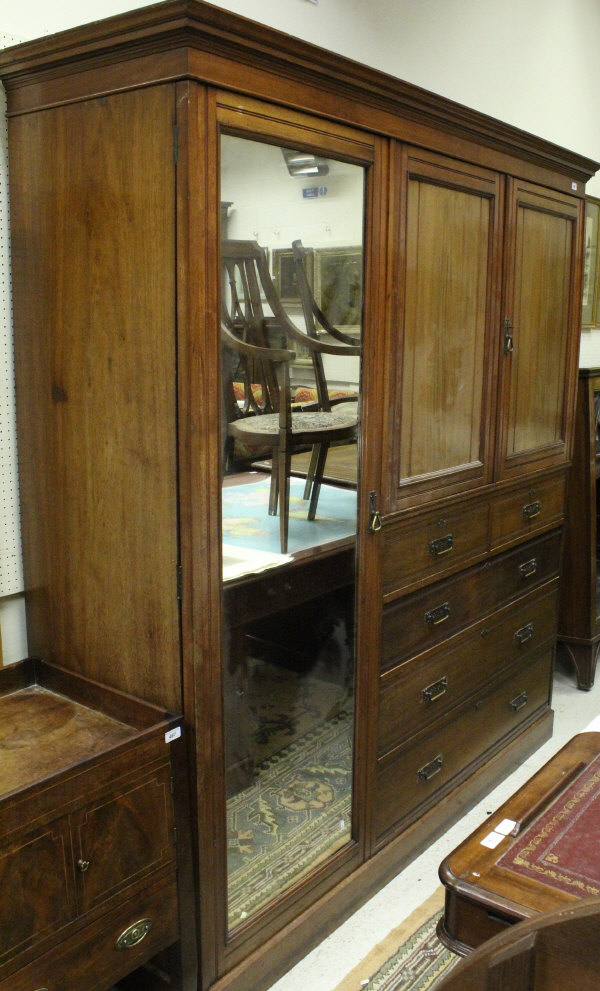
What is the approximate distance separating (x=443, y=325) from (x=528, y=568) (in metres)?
1.02

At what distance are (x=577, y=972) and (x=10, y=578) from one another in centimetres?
160

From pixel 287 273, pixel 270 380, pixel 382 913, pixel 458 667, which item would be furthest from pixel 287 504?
pixel 382 913

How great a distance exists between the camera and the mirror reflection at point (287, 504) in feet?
5.70

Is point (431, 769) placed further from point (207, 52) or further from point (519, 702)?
point (207, 52)

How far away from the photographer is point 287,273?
186cm

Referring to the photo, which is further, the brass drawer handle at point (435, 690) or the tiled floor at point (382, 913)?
the brass drawer handle at point (435, 690)

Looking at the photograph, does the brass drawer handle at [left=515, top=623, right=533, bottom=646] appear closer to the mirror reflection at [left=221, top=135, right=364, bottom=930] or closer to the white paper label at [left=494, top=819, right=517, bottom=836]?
the mirror reflection at [left=221, top=135, right=364, bottom=930]

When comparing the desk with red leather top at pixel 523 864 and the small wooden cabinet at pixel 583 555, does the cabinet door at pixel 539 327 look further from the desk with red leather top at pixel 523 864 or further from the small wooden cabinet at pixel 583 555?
the desk with red leather top at pixel 523 864

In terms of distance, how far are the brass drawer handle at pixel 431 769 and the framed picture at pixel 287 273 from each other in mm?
1362

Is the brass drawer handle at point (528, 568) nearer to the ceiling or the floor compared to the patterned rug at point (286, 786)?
nearer to the ceiling

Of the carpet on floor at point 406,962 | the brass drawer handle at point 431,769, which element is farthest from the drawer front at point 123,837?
the brass drawer handle at point 431,769

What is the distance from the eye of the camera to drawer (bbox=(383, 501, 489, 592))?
87.7 inches

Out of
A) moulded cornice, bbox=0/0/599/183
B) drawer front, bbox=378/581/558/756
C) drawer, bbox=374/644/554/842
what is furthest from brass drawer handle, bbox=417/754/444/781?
moulded cornice, bbox=0/0/599/183

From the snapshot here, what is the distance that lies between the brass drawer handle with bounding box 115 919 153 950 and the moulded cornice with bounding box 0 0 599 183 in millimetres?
1476
